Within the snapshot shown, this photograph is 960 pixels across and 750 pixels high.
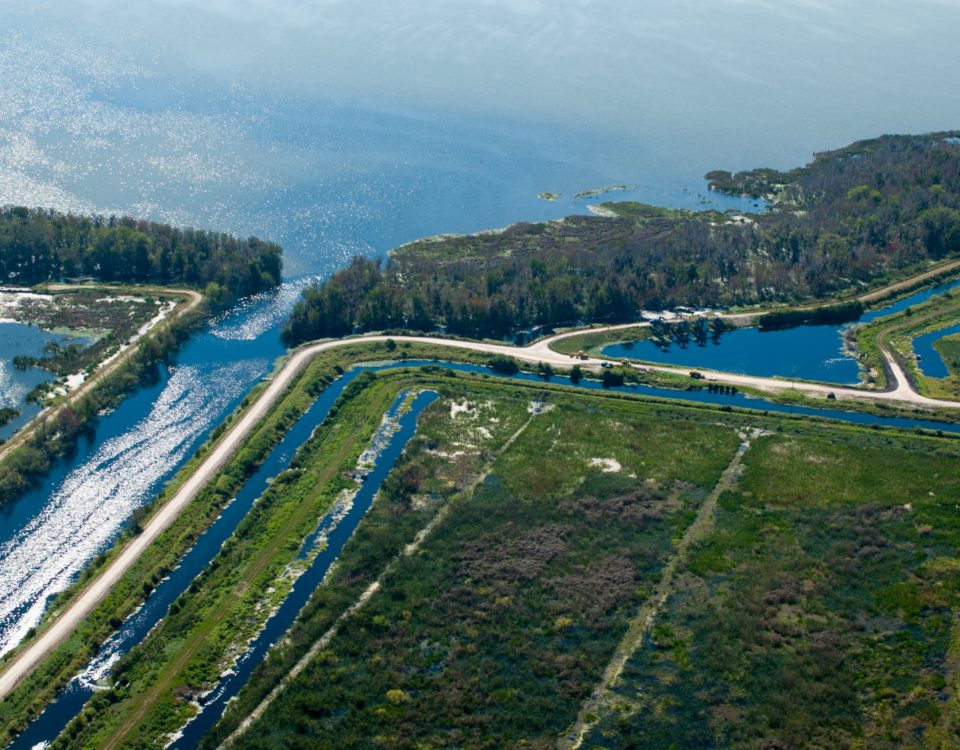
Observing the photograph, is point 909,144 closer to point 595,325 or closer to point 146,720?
point 595,325

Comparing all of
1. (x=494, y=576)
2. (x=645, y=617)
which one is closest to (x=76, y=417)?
(x=494, y=576)

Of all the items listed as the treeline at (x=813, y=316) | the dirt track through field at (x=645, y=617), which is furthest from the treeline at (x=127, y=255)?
the dirt track through field at (x=645, y=617)

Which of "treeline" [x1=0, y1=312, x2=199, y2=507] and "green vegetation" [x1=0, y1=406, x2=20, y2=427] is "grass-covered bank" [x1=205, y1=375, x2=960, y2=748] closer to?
"treeline" [x1=0, y1=312, x2=199, y2=507]

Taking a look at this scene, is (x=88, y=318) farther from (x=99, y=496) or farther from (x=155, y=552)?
(x=155, y=552)

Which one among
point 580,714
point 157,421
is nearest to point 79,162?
point 157,421

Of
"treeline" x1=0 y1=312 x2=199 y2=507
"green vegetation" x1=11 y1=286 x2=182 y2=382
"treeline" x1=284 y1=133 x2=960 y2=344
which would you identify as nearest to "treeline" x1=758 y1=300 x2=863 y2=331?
"treeline" x1=284 y1=133 x2=960 y2=344

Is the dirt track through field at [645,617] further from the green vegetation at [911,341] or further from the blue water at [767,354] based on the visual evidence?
the green vegetation at [911,341]
